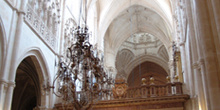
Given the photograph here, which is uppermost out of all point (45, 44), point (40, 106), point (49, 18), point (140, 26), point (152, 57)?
point (140, 26)

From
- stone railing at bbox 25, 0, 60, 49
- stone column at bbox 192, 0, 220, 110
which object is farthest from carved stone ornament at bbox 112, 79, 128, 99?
stone column at bbox 192, 0, 220, 110

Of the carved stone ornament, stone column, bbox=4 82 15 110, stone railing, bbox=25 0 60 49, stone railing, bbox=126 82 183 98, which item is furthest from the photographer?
the carved stone ornament

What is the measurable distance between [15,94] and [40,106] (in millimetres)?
5350

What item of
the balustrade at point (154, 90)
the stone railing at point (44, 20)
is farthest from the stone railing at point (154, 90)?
the stone railing at point (44, 20)

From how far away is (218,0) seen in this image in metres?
5.65

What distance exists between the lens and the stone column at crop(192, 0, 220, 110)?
554 cm

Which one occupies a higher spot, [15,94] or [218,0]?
[218,0]

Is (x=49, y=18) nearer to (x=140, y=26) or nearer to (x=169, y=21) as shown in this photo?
(x=169, y=21)

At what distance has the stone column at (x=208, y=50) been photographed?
5544 millimetres

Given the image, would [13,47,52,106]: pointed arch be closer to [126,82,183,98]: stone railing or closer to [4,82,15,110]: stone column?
[4,82,15,110]: stone column

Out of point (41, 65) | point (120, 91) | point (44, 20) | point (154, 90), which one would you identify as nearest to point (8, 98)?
point (41, 65)

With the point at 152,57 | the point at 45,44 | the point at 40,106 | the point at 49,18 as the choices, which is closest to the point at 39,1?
the point at 49,18

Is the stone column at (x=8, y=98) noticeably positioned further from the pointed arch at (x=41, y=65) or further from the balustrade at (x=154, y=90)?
the balustrade at (x=154, y=90)

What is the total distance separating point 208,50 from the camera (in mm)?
5840
